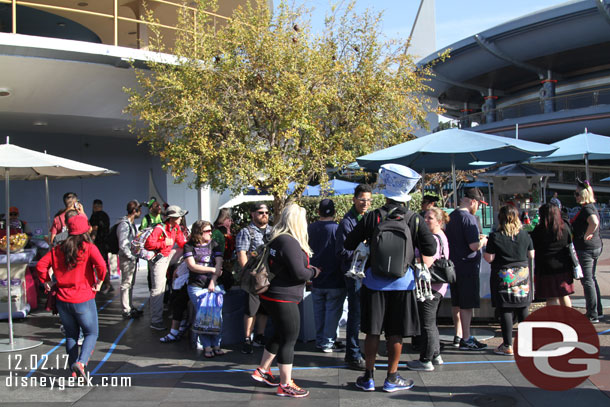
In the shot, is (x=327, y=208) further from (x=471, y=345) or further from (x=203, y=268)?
(x=471, y=345)

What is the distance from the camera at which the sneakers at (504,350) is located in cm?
549

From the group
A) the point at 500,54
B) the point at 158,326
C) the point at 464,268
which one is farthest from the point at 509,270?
the point at 500,54

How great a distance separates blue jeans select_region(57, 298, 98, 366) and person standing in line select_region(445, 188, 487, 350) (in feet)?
12.5

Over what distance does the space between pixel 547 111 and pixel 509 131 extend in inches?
96.1

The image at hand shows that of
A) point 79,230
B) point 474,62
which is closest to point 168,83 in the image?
point 79,230

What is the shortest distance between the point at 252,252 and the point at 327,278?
3.01ft

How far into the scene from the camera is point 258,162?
31.0ft

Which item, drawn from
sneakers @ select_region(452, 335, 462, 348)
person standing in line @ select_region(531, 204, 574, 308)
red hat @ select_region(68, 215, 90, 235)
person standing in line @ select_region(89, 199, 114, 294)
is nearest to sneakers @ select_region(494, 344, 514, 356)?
sneakers @ select_region(452, 335, 462, 348)

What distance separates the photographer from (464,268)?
5.78 meters

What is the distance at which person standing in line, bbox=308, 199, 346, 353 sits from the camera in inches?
226

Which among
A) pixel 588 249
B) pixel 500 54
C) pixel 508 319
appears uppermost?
pixel 500 54

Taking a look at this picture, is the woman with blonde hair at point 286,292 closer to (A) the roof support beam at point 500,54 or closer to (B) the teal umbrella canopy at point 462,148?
(B) the teal umbrella canopy at point 462,148

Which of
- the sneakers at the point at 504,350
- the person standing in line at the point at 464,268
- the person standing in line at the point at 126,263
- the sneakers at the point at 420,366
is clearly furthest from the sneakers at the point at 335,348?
the person standing in line at the point at 126,263

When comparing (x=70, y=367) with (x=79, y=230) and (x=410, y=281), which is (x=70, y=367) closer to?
(x=79, y=230)
